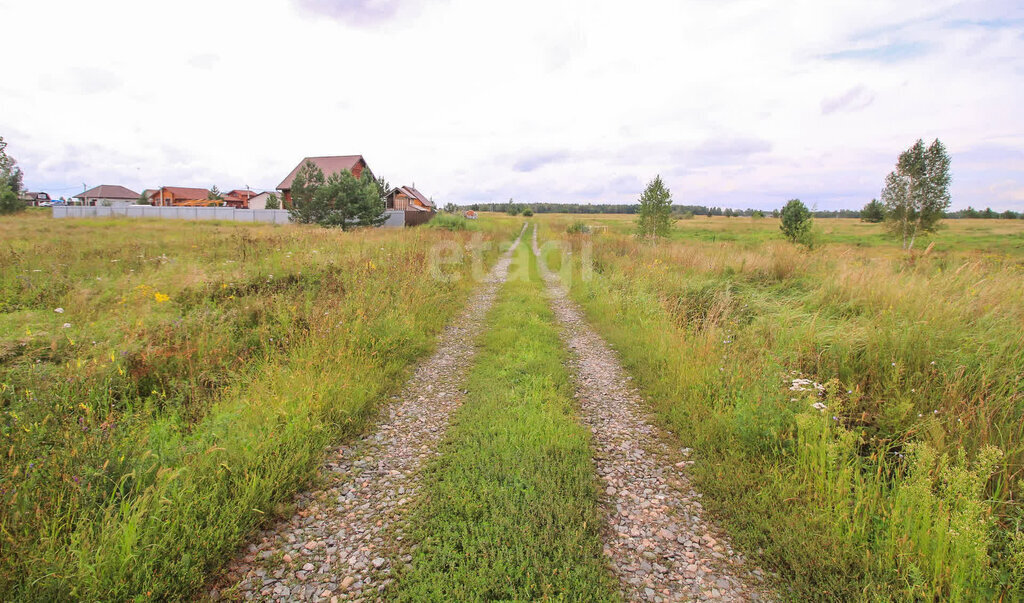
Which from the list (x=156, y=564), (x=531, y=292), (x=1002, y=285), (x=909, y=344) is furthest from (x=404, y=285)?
(x=1002, y=285)

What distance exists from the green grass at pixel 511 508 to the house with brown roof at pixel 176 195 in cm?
7576

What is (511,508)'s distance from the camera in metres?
2.86

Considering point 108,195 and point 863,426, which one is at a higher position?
point 108,195

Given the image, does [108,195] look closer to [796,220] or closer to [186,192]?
[186,192]

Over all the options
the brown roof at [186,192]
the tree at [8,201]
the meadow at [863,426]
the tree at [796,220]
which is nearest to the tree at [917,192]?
the tree at [796,220]

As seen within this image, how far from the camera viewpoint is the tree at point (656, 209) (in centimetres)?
2348

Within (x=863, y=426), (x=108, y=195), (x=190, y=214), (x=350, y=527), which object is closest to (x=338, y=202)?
(x=190, y=214)

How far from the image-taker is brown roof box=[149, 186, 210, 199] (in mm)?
66375

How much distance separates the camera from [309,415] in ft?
12.8

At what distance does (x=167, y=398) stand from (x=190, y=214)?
45.1 metres

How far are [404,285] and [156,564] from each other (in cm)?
669

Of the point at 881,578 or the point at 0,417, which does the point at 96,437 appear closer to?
the point at 0,417

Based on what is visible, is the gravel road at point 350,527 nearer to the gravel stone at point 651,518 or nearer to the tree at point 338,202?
the gravel stone at point 651,518

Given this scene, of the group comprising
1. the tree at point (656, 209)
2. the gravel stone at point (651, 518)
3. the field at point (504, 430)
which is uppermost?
the tree at point (656, 209)
